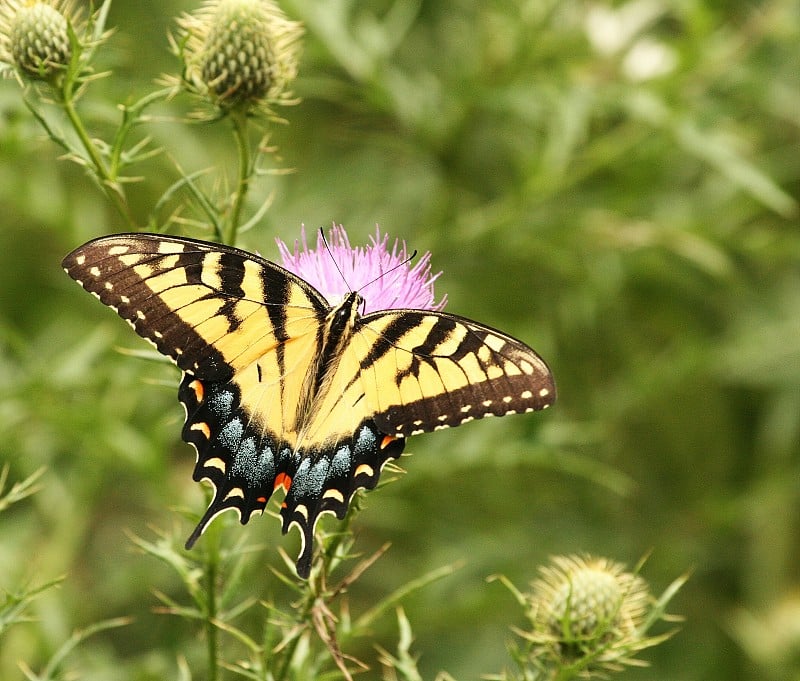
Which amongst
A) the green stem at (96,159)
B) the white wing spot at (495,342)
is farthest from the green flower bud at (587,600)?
the green stem at (96,159)

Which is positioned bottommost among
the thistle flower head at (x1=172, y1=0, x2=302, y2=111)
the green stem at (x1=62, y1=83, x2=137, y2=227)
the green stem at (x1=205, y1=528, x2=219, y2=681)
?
the green stem at (x1=205, y1=528, x2=219, y2=681)

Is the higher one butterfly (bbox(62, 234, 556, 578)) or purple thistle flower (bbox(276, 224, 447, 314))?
purple thistle flower (bbox(276, 224, 447, 314))

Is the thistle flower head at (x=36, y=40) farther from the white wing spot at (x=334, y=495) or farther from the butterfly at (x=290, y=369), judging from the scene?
the white wing spot at (x=334, y=495)

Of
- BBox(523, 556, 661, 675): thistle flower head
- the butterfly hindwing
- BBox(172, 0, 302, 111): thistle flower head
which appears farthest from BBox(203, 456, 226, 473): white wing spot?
BBox(172, 0, 302, 111): thistle flower head

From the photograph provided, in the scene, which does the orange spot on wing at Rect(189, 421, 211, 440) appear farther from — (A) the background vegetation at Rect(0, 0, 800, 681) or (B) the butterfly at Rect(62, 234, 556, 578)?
(A) the background vegetation at Rect(0, 0, 800, 681)

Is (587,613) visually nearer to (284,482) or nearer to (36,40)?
(284,482)

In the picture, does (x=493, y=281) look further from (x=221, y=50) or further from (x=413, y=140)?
(x=221, y=50)
